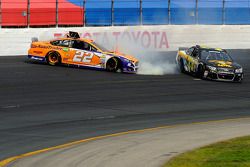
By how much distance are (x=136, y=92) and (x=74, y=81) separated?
10.5 feet

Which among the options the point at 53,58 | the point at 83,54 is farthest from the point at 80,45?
the point at 53,58

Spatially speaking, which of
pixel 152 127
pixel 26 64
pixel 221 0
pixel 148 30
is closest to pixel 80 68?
pixel 26 64

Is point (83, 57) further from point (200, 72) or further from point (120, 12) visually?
point (120, 12)

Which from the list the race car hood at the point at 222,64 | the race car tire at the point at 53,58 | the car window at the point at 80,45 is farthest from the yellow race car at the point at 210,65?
the race car tire at the point at 53,58

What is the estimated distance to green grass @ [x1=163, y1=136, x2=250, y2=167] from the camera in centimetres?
998

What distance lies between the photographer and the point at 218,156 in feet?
35.1

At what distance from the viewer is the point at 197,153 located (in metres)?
11.0

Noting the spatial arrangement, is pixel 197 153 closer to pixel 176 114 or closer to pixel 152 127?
pixel 152 127

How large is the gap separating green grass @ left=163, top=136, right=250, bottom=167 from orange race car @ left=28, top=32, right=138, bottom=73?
1425 centimetres

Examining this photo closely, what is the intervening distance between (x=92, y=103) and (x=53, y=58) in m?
9.83

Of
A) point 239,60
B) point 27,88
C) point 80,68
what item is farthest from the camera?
point 239,60

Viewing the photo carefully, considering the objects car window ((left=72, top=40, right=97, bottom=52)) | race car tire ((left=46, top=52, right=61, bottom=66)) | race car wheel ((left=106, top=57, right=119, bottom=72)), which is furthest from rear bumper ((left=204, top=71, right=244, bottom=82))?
race car tire ((left=46, top=52, right=61, bottom=66))

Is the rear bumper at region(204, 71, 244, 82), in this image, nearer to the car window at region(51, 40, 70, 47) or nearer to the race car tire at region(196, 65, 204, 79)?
the race car tire at region(196, 65, 204, 79)

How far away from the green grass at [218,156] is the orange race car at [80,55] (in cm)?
1425
